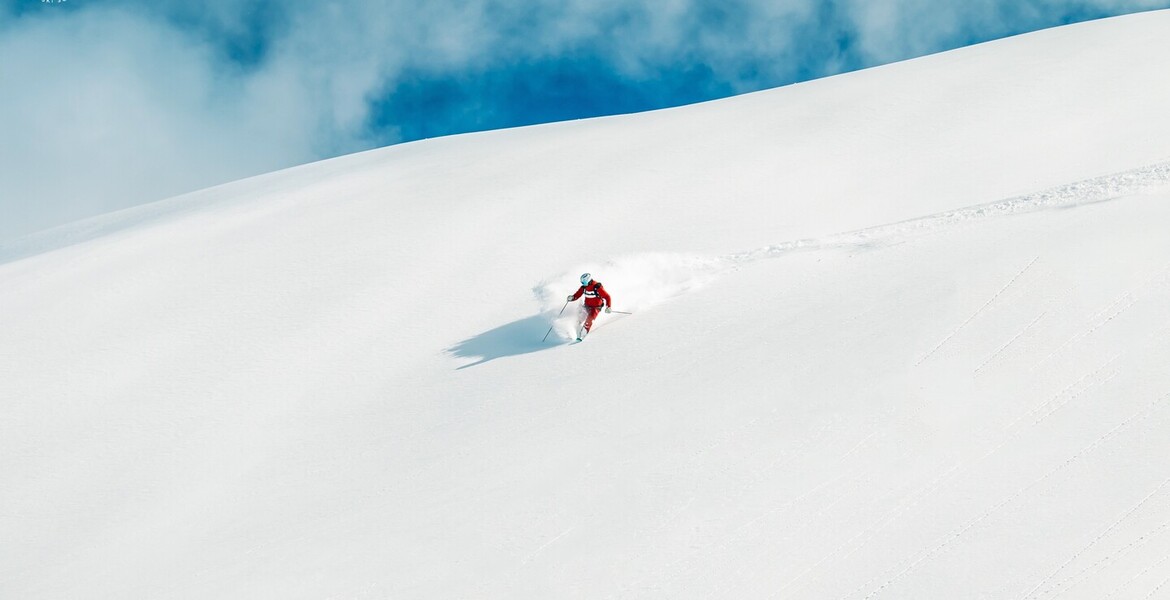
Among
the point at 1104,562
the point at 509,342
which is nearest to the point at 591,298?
the point at 509,342

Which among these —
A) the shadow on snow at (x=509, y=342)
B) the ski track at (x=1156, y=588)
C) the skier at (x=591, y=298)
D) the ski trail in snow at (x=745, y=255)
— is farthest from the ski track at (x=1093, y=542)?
the shadow on snow at (x=509, y=342)

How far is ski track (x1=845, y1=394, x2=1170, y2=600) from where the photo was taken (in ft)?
27.0

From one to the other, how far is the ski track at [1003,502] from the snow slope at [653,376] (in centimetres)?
3

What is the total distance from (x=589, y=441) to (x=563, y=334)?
307 centimetres

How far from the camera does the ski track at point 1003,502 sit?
824 centimetres

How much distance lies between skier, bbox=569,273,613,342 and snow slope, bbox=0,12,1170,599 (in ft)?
0.92

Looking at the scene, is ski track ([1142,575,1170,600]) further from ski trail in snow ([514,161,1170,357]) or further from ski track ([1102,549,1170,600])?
ski trail in snow ([514,161,1170,357])

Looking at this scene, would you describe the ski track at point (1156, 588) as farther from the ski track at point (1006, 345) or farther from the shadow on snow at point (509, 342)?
the shadow on snow at point (509, 342)

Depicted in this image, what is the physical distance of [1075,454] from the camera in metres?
9.18

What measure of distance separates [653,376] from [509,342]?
2.81 m

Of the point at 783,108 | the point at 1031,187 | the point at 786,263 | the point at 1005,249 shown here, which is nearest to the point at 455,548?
the point at 786,263

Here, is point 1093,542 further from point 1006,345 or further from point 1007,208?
point 1007,208

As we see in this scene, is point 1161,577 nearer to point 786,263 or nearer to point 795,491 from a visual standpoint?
point 795,491

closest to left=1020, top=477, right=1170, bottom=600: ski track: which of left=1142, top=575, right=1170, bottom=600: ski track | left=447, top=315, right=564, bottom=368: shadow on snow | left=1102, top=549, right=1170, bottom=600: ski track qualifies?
left=1102, top=549, right=1170, bottom=600: ski track
